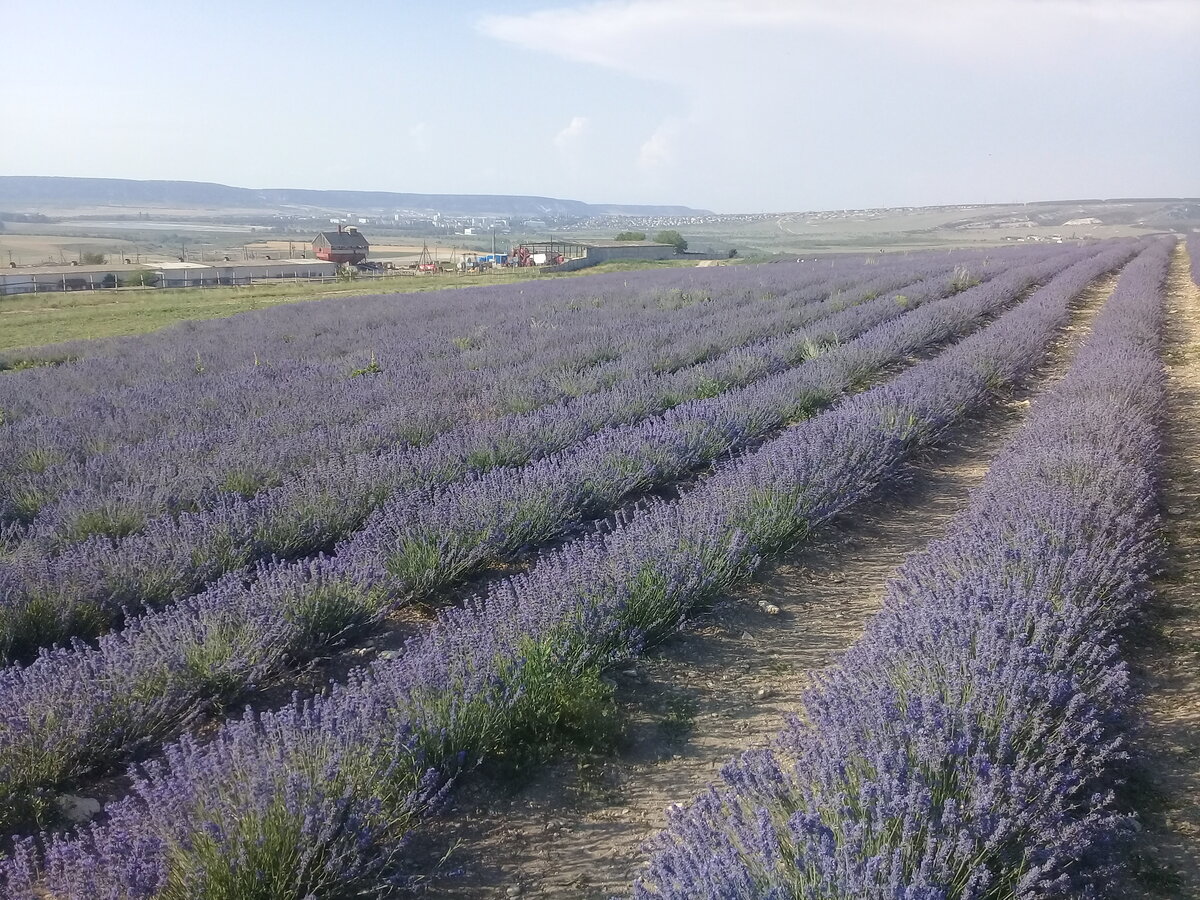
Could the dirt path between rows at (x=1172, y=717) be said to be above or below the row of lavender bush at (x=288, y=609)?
below

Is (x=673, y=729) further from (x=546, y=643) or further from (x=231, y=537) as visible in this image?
(x=231, y=537)

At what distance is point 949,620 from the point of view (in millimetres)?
2709

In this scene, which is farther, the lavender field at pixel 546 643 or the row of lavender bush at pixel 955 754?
the lavender field at pixel 546 643

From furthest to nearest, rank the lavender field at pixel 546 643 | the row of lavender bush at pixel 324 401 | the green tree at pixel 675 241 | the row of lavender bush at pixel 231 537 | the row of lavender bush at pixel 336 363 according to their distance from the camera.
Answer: the green tree at pixel 675 241, the row of lavender bush at pixel 336 363, the row of lavender bush at pixel 324 401, the row of lavender bush at pixel 231 537, the lavender field at pixel 546 643

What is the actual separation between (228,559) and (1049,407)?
5379 millimetres

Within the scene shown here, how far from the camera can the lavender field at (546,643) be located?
1.96 m

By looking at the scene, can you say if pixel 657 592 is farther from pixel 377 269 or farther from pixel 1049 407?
pixel 377 269

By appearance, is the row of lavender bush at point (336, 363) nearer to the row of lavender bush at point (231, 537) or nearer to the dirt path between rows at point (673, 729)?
the row of lavender bush at point (231, 537)

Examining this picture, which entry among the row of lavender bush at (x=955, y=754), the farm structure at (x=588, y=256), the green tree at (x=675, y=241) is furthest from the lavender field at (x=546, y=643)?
the green tree at (x=675, y=241)

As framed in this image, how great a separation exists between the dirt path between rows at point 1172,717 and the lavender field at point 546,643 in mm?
70

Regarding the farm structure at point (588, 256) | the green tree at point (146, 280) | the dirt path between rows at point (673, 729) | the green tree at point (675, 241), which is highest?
the green tree at point (675, 241)

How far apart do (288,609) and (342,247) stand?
62812 millimetres

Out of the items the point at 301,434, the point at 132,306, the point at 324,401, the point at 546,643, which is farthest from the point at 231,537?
the point at 132,306

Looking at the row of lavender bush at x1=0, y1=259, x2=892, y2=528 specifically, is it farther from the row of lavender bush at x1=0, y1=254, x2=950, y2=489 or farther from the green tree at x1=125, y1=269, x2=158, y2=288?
the green tree at x1=125, y1=269, x2=158, y2=288
